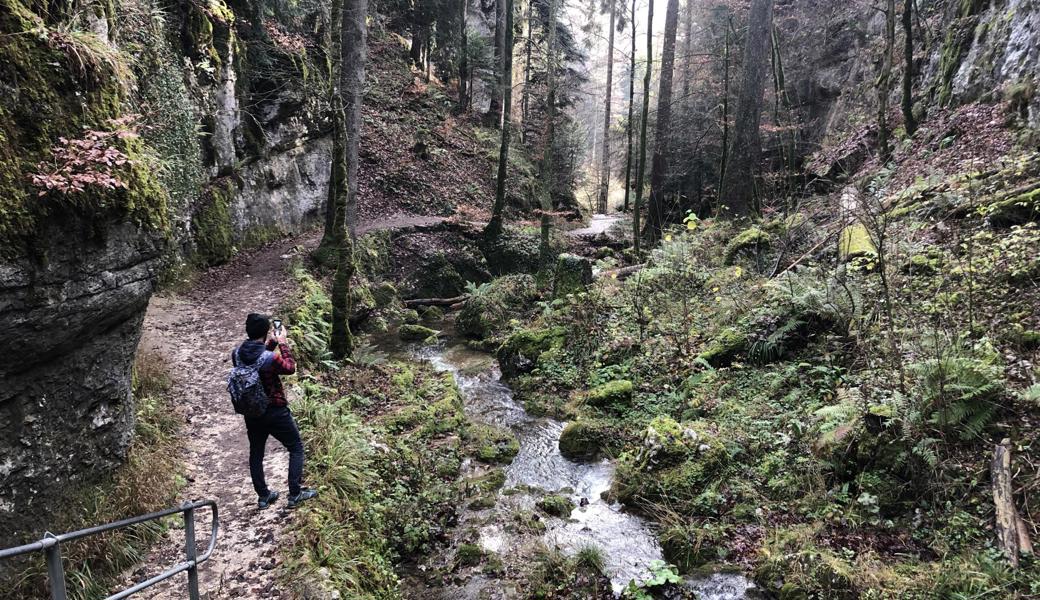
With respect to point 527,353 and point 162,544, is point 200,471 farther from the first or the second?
point 527,353

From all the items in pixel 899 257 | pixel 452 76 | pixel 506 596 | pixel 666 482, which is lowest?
pixel 506 596

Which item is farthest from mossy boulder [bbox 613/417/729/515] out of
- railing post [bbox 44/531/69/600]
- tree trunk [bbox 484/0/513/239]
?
tree trunk [bbox 484/0/513/239]

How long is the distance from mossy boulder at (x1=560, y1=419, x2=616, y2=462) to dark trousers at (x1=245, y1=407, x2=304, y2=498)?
4181 millimetres

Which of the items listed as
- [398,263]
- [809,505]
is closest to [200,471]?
[809,505]

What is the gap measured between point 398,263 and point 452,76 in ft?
53.0

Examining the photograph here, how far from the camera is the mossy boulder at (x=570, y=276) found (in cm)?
1358

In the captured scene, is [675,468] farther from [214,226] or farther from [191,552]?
[214,226]

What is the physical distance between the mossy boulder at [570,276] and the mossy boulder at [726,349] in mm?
5207

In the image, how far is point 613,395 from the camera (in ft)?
28.8

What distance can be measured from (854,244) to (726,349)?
258 centimetres

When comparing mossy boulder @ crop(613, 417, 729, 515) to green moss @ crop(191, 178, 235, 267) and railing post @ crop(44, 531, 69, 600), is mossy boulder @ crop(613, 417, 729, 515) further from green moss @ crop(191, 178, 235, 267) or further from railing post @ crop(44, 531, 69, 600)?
green moss @ crop(191, 178, 235, 267)

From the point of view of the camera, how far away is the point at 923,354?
17.3 ft

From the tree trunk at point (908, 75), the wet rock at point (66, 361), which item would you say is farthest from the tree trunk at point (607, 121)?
the wet rock at point (66, 361)

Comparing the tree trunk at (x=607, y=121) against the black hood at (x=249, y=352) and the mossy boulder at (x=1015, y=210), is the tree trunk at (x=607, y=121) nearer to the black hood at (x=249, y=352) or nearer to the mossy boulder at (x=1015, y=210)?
the mossy boulder at (x=1015, y=210)
